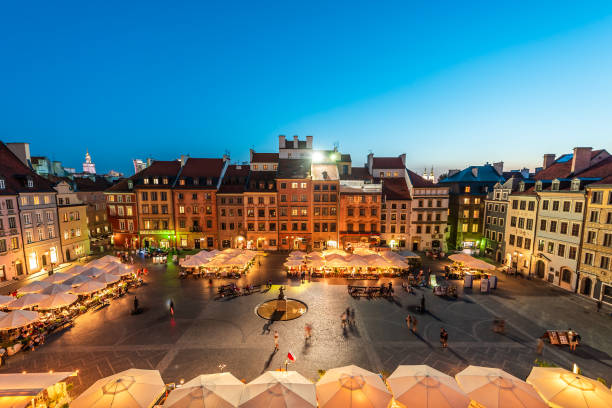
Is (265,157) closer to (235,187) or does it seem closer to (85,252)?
(235,187)

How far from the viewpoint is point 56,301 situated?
21219mm

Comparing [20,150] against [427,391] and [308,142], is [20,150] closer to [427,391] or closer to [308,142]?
[308,142]

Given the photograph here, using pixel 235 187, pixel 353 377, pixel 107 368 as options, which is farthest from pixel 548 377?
Answer: pixel 235 187

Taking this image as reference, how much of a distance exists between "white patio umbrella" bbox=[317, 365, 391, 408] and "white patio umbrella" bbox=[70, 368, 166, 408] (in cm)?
714

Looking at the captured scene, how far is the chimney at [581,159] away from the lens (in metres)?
31.5

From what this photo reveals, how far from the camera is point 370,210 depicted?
148 ft

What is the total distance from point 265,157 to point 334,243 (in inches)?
850

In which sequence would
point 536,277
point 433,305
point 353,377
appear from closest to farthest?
point 353,377 → point 433,305 → point 536,277

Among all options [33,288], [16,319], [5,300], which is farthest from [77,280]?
[16,319]

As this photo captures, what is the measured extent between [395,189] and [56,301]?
151 feet

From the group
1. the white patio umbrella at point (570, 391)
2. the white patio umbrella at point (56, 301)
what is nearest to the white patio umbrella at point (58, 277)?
the white patio umbrella at point (56, 301)

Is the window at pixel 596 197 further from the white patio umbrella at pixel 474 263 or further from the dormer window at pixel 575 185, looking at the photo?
the white patio umbrella at pixel 474 263

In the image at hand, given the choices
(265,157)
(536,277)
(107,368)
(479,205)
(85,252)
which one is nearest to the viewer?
(107,368)

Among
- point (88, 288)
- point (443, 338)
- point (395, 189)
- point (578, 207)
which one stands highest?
point (395, 189)
